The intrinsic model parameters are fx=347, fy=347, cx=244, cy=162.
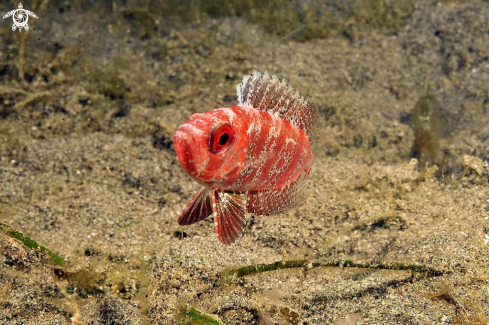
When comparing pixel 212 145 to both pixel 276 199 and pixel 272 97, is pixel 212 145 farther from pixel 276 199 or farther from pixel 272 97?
pixel 276 199

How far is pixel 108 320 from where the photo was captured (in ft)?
8.28

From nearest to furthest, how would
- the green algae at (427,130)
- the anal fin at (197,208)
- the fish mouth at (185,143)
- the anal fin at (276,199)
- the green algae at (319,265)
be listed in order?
the fish mouth at (185,143)
the anal fin at (197,208)
the anal fin at (276,199)
the green algae at (319,265)
the green algae at (427,130)

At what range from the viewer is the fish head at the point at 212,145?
5.65ft

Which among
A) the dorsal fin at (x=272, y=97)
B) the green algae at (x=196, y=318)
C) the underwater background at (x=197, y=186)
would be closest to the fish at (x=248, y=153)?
the dorsal fin at (x=272, y=97)

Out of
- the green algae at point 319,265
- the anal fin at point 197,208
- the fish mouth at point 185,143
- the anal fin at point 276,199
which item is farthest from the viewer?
the green algae at point 319,265

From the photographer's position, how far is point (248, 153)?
211cm

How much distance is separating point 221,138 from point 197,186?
2108 mm

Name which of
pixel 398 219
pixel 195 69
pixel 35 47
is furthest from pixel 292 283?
pixel 35 47

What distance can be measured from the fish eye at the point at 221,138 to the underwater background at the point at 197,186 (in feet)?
3.85

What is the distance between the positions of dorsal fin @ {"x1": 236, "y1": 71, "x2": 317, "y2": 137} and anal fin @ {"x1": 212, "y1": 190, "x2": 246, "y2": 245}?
0.61 meters

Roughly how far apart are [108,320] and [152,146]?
7.94 ft

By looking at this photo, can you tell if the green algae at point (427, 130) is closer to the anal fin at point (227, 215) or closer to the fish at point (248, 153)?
the fish at point (248, 153)

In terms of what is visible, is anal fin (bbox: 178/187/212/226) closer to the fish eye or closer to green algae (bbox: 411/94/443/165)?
the fish eye

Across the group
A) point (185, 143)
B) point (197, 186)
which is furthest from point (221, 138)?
point (197, 186)
